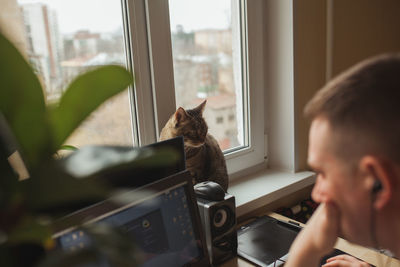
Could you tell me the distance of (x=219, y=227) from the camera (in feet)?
3.62

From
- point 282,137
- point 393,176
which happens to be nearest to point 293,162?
point 282,137

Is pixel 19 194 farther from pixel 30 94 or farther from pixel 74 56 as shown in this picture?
pixel 74 56

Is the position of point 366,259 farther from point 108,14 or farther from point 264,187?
point 108,14

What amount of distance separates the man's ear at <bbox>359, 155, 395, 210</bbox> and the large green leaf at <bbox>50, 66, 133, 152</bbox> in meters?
0.41

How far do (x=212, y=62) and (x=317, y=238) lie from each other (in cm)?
97

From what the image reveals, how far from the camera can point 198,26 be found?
59.5 inches

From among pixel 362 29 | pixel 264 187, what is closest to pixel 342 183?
pixel 264 187

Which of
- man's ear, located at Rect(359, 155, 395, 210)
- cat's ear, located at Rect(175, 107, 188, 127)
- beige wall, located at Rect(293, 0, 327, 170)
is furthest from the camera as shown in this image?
beige wall, located at Rect(293, 0, 327, 170)

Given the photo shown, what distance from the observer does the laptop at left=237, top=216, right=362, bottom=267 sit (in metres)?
1.14

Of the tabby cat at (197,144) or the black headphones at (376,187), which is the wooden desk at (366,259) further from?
the black headphones at (376,187)

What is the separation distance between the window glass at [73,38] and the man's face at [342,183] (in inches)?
23.4

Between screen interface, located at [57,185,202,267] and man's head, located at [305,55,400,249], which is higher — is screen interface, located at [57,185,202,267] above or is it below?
below

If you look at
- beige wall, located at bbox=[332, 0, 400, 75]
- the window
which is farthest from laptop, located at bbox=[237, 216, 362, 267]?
beige wall, located at bbox=[332, 0, 400, 75]

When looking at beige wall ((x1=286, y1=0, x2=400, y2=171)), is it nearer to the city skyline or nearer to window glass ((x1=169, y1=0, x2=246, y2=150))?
window glass ((x1=169, y1=0, x2=246, y2=150))
